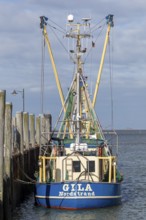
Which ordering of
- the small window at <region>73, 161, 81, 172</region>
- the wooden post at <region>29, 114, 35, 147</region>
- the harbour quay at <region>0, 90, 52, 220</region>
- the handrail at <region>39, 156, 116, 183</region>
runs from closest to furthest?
the harbour quay at <region>0, 90, 52, 220</region> < the handrail at <region>39, 156, 116, 183</region> < the small window at <region>73, 161, 81, 172</region> < the wooden post at <region>29, 114, 35, 147</region>

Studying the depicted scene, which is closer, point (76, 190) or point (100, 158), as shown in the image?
point (76, 190)

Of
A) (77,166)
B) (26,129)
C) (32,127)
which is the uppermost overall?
(32,127)

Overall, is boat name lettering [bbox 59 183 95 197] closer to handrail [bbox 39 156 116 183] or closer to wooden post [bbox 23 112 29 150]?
handrail [bbox 39 156 116 183]

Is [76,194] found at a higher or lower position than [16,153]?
lower

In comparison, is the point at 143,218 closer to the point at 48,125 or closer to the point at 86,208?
the point at 86,208

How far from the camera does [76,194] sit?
29484mm

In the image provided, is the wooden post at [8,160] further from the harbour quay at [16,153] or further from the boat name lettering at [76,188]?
the boat name lettering at [76,188]

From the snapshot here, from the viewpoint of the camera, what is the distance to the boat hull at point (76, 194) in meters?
29.4

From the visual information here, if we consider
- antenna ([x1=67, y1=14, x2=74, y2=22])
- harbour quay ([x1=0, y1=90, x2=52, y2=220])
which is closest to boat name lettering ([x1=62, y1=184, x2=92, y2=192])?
harbour quay ([x1=0, y1=90, x2=52, y2=220])

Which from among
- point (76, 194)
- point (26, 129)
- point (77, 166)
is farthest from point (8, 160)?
point (26, 129)

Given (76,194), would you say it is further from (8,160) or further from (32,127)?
(32,127)

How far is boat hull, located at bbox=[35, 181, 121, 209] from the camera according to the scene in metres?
29.4

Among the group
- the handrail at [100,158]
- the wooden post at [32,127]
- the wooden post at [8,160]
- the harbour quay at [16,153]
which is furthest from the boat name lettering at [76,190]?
the wooden post at [32,127]

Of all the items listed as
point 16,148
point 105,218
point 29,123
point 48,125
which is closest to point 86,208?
point 105,218
